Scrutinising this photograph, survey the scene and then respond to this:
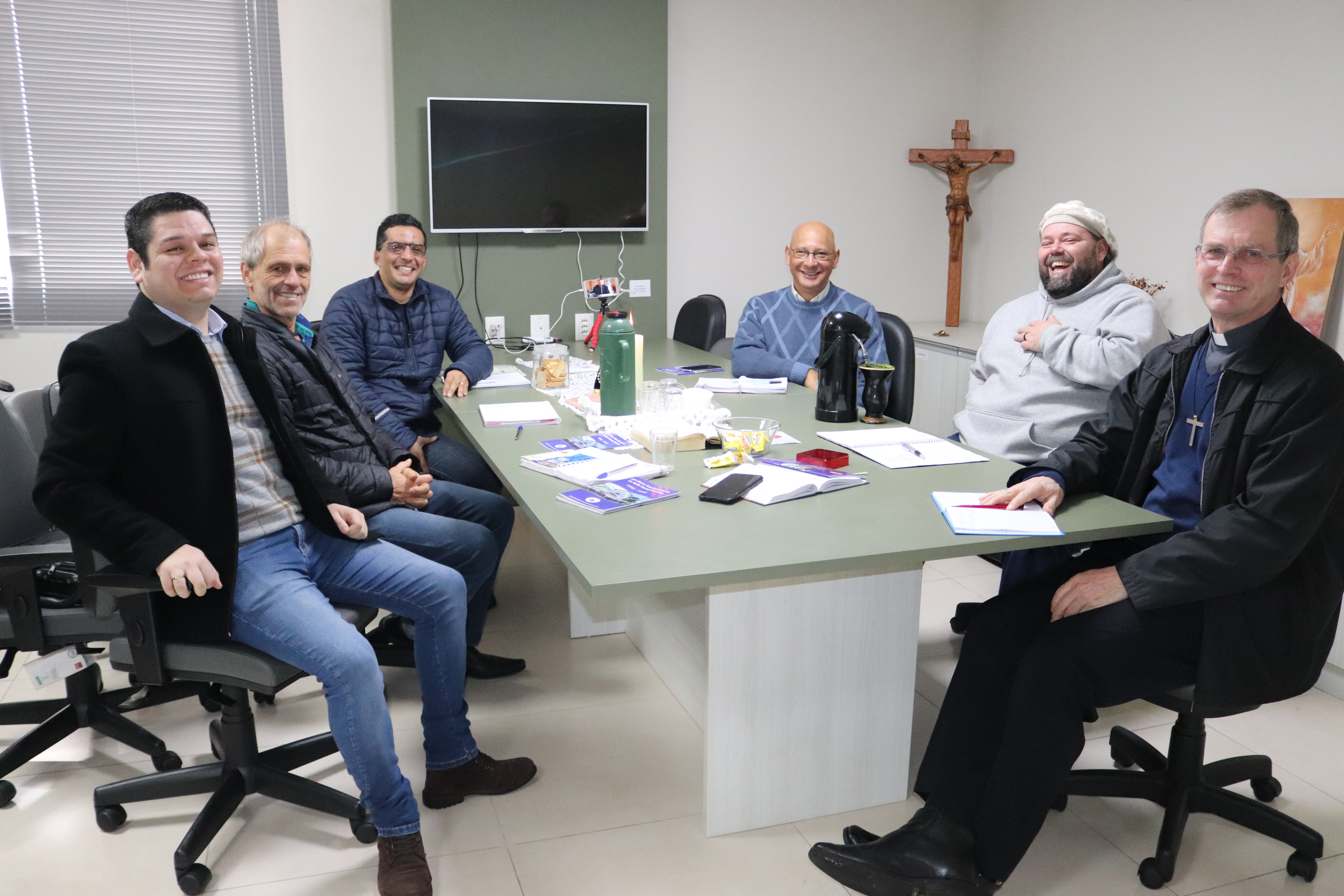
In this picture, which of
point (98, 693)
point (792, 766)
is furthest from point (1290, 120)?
point (98, 693)

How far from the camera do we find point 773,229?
16.4ft

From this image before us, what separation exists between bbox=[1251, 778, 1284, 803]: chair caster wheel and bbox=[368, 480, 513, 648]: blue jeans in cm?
190

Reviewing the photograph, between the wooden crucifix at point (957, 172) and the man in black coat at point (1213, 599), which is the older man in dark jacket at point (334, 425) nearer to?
the man in black coat at point (1213, 599)

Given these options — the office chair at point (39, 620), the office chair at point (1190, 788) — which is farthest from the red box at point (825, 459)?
the office chair at point (39, 620)

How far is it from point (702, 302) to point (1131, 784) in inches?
113

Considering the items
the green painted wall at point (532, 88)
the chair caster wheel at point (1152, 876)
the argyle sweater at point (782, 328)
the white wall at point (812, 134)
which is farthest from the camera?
the white wall at point (812, 134)

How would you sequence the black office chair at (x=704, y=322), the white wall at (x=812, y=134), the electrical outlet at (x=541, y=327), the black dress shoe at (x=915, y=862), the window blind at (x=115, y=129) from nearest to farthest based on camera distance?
the black dress shoe at (x=915, y=862)
the window blind at (x=115, y=129)
the black office chair at (x=704, y=322)
the electrical outlet at (x=541, y=327)
the white wall at (x=812, y=134)

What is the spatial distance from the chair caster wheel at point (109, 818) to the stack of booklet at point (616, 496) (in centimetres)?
117

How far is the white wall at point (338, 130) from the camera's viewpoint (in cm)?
414

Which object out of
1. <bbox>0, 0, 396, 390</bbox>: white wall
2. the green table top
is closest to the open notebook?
the green table top

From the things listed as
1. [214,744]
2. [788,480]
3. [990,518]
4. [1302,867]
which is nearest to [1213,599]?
[990,518]

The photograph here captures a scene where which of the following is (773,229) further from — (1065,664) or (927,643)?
(1065,664)

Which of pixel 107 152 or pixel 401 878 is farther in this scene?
pixel 107 152

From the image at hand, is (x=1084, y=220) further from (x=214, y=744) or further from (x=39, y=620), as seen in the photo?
(x=39, y=620)
